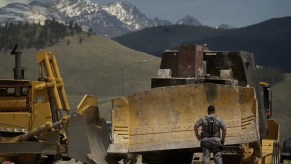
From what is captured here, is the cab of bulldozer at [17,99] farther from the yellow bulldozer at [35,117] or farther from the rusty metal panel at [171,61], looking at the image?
the rusty metal panel at [171,61]

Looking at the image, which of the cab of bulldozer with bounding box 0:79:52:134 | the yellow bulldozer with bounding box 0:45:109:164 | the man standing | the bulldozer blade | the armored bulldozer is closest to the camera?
the man standing

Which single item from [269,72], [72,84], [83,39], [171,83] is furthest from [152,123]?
[83,39]

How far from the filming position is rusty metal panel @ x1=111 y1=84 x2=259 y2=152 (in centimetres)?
1210

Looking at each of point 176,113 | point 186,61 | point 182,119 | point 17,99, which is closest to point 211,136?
point 182,119

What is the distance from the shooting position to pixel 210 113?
11.3 metres

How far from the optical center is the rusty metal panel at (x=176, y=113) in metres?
12.1

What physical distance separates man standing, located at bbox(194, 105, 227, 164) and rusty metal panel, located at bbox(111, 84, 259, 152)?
790 mm

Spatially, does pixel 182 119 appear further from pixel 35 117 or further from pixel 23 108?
pixel 23 108

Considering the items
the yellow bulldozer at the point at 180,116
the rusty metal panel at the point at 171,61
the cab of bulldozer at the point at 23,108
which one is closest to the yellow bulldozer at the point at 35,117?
the cab of bulldozer at the point at 23,108

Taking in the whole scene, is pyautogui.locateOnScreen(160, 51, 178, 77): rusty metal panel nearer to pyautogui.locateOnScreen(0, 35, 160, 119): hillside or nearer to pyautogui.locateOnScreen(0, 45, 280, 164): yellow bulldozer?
pyautogui.locateOnScreen(0, 45, 280, 164): yellow bulldozer

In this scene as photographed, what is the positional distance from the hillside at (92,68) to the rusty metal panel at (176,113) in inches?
4057

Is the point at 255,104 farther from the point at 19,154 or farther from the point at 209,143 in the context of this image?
the point at 19,154

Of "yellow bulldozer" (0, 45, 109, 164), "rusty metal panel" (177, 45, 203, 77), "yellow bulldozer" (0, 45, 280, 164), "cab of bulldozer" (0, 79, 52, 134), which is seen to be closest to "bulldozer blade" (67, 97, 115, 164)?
"yellow bulldozer" (0, 45, 280, 164)

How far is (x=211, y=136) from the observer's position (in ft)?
36.8
